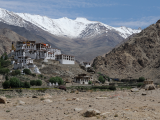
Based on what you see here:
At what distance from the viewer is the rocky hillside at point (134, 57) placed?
122500 millimetres

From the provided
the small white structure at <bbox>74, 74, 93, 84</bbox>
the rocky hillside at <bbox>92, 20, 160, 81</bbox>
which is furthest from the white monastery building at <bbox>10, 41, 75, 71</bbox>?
the rocky hillside at <bbox>92, 20, 160, 81</bbox>

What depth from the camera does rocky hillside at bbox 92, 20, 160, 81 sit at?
402ft

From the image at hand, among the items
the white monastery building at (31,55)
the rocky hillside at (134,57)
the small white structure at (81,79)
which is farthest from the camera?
the rocky hillside at (134,57)

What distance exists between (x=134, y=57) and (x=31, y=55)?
2633 inches

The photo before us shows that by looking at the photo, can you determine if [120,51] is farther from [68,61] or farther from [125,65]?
[68,61]

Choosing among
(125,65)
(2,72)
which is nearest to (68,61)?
(2,72)

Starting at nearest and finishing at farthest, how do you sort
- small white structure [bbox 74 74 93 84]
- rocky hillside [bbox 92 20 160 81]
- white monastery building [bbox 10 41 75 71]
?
small white structure [bbox 74 74 93 84] → white monastery building [bbox 10 41 75 71] → rocky hillside [bbox 92 20 160 81]

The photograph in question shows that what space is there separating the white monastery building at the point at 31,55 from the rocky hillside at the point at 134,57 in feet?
117

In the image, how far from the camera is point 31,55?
88.2 m

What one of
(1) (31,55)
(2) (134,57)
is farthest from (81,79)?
(2) (134,57)

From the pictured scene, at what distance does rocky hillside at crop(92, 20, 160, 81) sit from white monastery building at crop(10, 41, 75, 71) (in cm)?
3560

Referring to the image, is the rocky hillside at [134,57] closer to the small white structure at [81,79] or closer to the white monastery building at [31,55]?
the white monastery building at [31,55]

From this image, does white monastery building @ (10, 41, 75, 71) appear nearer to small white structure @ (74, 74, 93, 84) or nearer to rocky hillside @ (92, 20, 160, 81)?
small white structure @ (74, 74, 93, 84)

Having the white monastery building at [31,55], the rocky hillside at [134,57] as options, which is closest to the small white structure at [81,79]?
the white monastery building at [31,55]
